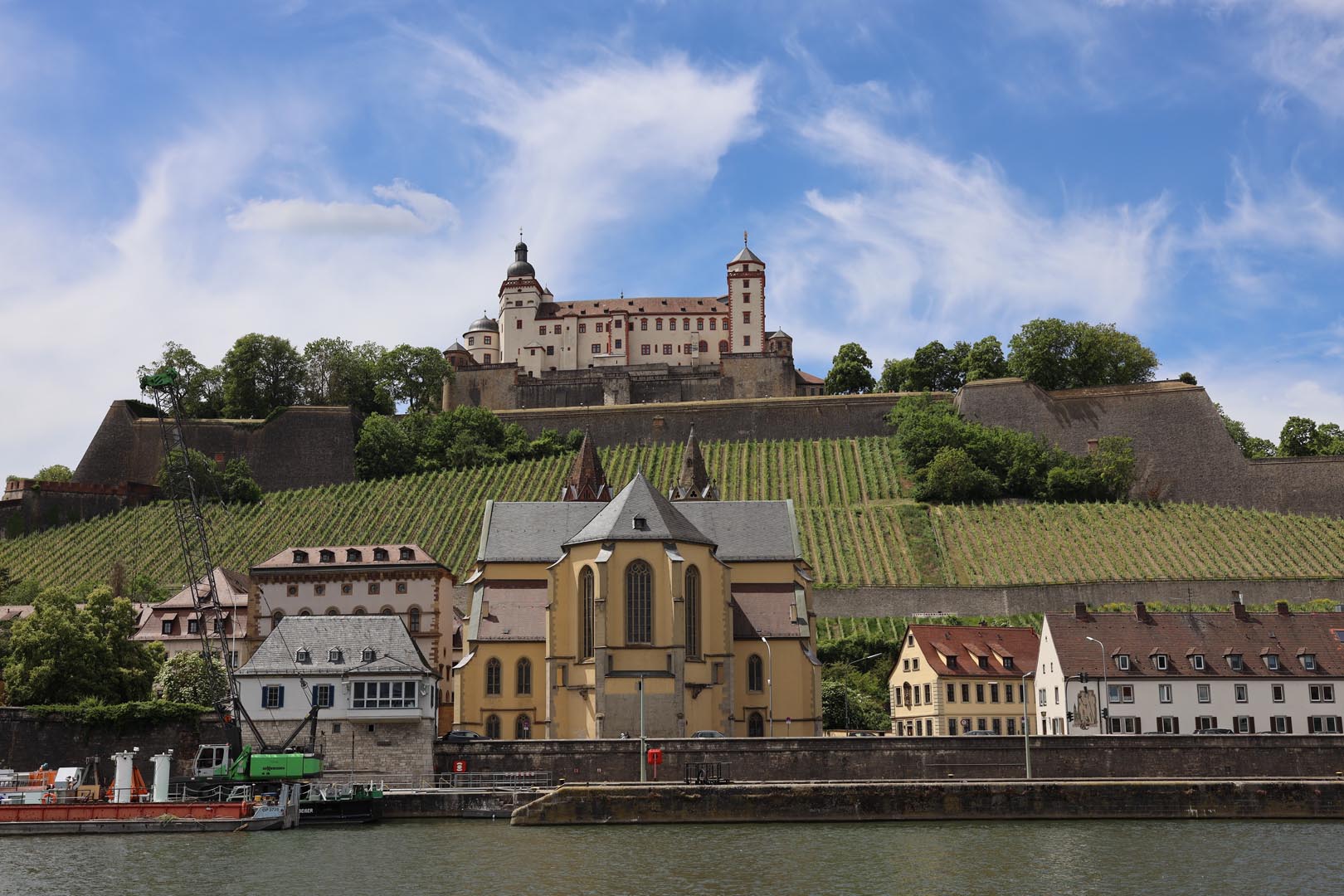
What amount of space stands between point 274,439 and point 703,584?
71931 millimetres

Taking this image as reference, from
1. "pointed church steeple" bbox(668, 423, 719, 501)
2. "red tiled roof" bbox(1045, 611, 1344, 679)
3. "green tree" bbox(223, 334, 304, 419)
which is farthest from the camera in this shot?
"green tree" bbox(223, 334, 304, 419)

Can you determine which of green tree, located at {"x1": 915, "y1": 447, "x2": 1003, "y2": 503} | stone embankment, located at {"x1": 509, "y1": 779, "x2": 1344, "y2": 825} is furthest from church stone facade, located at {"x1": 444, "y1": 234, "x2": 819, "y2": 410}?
stone embankment, located at {"x1": 509, "y1": 779, "x2": 1344, "y2": 825}

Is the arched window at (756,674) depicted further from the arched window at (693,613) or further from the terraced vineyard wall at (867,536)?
the terraced vineyard wall at (867,536)

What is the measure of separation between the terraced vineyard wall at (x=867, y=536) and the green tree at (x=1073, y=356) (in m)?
19.5

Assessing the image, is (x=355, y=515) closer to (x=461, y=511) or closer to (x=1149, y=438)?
(x=461, y=511)

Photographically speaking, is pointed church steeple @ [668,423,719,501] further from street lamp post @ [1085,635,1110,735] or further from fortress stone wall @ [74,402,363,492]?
fortress stone wall @ [74,402,363,492]

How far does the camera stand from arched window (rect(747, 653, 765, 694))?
65125 mm

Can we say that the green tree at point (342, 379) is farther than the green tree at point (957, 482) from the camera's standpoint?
Yes

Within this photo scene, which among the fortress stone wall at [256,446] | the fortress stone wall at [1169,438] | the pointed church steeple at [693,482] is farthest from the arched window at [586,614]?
the fortress stone wall at [256,446]

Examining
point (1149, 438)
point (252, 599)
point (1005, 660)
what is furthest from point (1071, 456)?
point (252, 599)

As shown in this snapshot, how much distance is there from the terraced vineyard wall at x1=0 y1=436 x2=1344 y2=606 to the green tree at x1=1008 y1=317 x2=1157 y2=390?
64.1ft

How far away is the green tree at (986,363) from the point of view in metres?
136

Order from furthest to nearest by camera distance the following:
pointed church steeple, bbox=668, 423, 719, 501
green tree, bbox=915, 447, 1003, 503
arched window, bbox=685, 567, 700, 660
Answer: green tree, bbox=915, 447, 1003, 503
pointed church steeple, bbox=668, 423, 719, 501
arched window, bbox=685, 567, 700, 660

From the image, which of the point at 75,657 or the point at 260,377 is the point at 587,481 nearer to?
the point at 75,657
